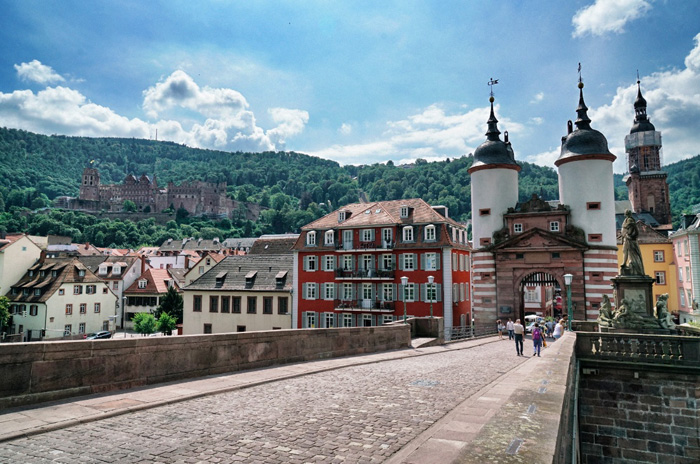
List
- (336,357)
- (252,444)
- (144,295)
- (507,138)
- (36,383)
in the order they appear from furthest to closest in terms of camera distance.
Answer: (144,295) < (507,138) < (336,357) < (36,383) < (252,444)

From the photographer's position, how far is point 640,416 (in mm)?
17953

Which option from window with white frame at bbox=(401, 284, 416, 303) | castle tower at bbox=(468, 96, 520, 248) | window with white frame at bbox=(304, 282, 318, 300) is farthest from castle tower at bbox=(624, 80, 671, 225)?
window with white frame at bbox=(304, 282, 318, 300)

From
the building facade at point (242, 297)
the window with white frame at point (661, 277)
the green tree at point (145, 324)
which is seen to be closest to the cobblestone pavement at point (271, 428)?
the building facade at point (242, 297)

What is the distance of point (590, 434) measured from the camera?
59.7ft

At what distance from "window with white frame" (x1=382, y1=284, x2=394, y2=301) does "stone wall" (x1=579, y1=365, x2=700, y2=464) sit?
76.9 ft

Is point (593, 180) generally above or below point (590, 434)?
above

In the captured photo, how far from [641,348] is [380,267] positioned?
2584 cm

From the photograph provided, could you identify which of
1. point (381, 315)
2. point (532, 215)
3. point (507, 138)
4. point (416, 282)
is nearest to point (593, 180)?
point (532, 215)

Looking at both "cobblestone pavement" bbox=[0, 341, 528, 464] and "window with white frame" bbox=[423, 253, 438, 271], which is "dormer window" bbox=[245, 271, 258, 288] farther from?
"cobblestone pavement" bbox=[0, 341, 528, 464]

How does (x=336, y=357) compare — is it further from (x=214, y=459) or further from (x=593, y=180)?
(x=593, y=180)

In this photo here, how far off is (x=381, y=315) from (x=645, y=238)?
40573mm

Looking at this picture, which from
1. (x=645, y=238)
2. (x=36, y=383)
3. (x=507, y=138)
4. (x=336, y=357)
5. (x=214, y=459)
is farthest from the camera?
(x=645, y=238)

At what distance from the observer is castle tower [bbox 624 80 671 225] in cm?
9506

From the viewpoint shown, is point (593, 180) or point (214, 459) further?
point (593, 180)
